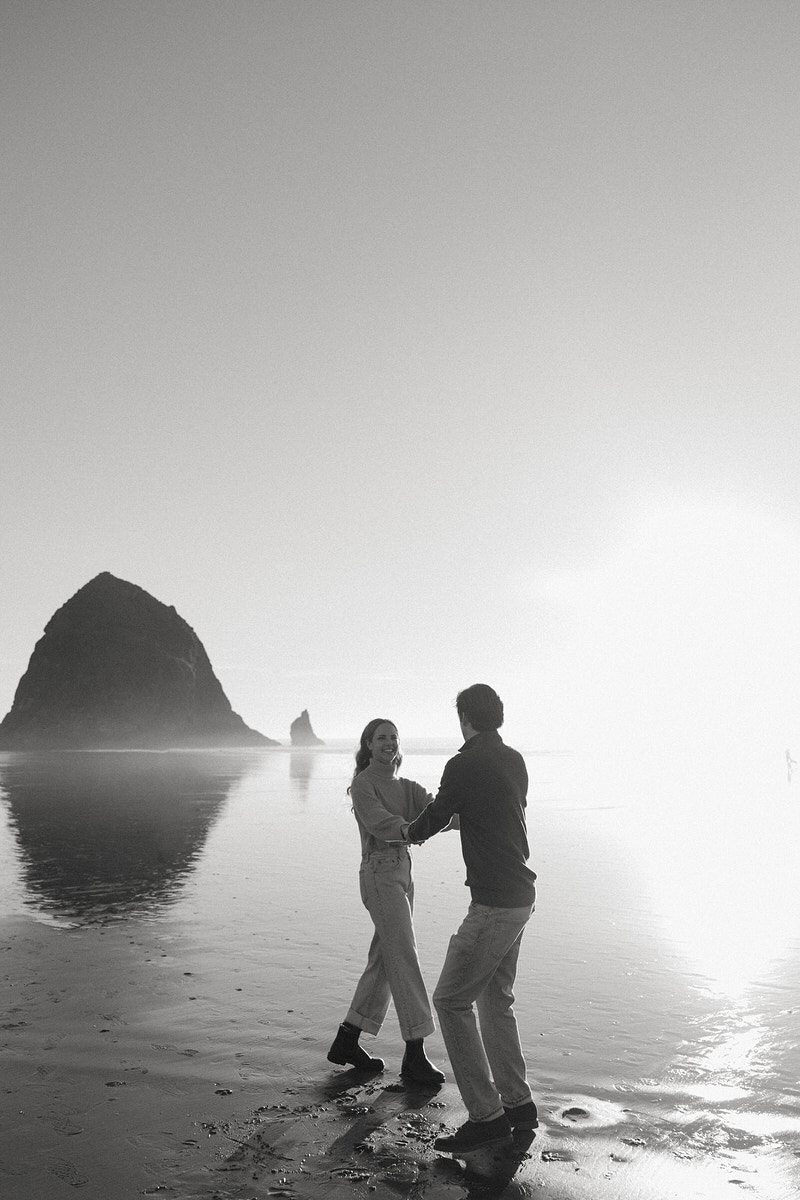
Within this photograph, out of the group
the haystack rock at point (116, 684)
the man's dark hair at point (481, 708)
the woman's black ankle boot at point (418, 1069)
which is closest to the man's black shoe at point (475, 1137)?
the woman's black ankle boot at point (418, 1069)

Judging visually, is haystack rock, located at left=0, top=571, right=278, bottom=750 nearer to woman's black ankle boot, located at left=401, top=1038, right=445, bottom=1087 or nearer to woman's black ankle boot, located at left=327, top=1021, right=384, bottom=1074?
woman's black ankle boot, located at left=327, top=1021, right=384, bottom=1074

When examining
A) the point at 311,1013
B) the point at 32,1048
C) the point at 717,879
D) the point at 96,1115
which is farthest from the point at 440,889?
the point at 96,1115

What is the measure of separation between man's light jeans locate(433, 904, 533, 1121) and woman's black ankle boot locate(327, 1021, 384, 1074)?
124cm

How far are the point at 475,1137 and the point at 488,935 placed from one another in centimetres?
111

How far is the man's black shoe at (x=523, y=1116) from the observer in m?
5.17

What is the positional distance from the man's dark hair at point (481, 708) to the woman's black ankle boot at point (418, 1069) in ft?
7.93

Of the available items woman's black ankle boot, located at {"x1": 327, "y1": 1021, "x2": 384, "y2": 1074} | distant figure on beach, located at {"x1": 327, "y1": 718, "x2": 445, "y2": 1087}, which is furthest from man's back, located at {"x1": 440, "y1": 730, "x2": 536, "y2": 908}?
woman's black ankle boot, located at {"x1": 327, "y1": 1021, "x2": 384, "y2": 1074}

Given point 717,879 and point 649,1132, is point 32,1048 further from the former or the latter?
point 717,879

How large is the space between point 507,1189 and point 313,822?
19.9m

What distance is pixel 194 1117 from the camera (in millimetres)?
5277

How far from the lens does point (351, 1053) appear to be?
20.3 feet

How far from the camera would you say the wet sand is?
14.6 feet

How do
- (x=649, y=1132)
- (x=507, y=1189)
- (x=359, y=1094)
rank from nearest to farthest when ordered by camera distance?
(x=507, y=1189)
(x=649, y=1132)
(x=359, y=1094)

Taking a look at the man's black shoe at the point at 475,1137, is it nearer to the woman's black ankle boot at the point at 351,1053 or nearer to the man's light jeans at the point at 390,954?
the man's light jeans at the point at 390,954
